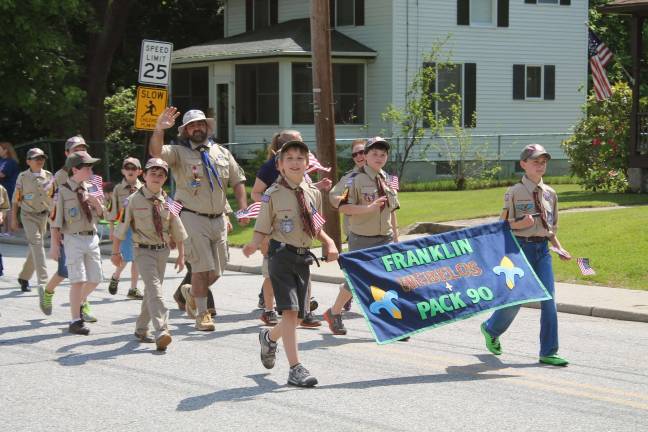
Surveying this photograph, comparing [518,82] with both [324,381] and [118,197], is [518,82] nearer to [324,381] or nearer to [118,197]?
[118,197]

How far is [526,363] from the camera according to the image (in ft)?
30.8

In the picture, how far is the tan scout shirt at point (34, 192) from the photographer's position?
45.3 feet

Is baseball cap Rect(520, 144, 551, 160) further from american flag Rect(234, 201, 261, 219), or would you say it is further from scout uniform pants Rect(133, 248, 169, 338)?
scout uniform pants Rect(133, 248, 169, 338)

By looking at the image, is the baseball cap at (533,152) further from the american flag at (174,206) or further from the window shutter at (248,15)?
the window shutter at (248,15)

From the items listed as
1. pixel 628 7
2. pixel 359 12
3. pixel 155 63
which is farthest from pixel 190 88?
pixel 155 63

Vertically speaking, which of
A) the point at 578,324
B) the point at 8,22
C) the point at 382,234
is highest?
the point at 8,22

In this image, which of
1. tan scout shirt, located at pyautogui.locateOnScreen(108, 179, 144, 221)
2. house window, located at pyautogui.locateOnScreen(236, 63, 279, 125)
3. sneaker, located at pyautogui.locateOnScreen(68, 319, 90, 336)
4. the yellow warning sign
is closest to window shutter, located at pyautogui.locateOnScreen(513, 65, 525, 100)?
house window, located at pyautogui.locateOnScreen(236, 63, 279, 125)

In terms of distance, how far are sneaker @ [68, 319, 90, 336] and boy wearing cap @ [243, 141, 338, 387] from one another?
10.1ft

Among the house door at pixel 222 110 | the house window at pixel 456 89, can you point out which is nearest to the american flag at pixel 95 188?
the house window at pixel 456 89

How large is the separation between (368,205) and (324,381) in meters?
2.30

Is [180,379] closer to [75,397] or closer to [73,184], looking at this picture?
[75,397]

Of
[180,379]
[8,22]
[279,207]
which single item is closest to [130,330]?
[180,379]

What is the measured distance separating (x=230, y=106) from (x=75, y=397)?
30058 mm

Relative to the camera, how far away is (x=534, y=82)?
38094 millimetres
